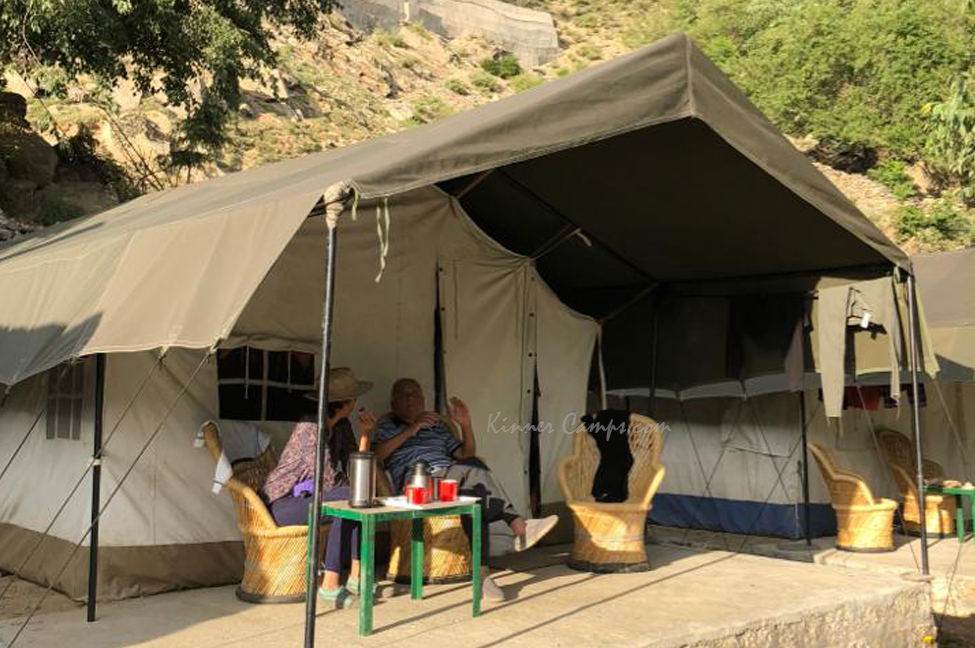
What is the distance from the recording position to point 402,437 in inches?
186

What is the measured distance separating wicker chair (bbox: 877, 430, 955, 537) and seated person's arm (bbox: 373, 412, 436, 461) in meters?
4.78

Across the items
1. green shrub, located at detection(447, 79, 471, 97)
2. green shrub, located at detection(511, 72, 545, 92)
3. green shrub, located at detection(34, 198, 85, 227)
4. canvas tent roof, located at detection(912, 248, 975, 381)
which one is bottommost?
canvas tent roof, located at detection(912, 248, 975, 381)

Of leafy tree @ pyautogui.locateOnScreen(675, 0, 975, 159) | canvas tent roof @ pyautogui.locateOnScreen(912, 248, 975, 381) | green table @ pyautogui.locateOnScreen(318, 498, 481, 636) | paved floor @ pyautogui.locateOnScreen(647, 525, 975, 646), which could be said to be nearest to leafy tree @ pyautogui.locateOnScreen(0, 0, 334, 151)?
green table @ pyautogui.locateOnScreen(318, 498, 481, 636)

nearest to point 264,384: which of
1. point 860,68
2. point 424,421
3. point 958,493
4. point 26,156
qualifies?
point 424,421

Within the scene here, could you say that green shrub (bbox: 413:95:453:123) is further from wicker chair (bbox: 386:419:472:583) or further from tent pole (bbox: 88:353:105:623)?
tent pole (bbox: 88:353:105:623)

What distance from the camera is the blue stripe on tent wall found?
7.48 meters

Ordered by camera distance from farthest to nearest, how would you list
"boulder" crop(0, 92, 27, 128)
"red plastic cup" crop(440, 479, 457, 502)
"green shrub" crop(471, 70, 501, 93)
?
"green shrub" crop(471, 70, 501, 93) < "boulder" crop(0, 92, 27, 128) < "red plastic cup" crop(440, 479, 457, 502)

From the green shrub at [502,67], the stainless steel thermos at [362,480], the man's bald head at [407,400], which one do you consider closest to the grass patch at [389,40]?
the green shrub at [502,67]

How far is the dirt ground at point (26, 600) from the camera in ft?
14.1

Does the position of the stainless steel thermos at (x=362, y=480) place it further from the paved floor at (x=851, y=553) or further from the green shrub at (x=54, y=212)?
the green shrub at (x=54, y=212)

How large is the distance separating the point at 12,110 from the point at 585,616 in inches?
599

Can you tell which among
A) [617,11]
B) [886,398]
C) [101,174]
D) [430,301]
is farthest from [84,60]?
[617,11]

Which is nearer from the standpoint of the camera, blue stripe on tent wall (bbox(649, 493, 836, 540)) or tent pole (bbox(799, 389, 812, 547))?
tent pole (bbox(799, 389, 812, 547))

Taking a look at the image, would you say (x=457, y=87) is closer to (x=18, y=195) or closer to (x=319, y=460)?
(x=18, y=195)
